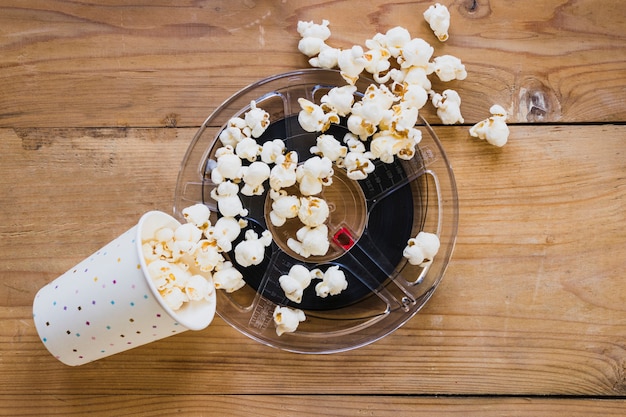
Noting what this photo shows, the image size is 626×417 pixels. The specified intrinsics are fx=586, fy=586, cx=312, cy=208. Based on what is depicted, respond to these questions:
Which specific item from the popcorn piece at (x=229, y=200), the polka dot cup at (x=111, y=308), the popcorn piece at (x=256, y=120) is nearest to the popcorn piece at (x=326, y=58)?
the popcorn piece at (x=256, y=120)

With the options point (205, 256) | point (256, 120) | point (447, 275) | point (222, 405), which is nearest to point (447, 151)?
point (447, 275)

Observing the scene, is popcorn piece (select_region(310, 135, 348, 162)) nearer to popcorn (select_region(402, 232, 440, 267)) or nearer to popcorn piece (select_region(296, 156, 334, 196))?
popcorn piece (select_region(296, 156, 334, 196))

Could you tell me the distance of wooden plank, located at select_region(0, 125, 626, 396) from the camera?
913 millimetres

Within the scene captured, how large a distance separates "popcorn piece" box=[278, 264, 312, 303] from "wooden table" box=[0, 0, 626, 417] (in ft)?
0.36

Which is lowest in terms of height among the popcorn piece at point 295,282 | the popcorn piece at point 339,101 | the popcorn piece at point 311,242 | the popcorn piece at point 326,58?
the popcorn piece at point 295,282

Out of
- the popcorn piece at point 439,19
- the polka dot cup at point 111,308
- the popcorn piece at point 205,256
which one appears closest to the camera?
the polka dot cup at point 111,308

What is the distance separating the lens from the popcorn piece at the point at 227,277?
0.85 metres

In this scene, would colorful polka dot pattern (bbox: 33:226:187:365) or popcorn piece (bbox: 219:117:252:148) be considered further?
popcorn piece (bbox: 219:117:252:148)

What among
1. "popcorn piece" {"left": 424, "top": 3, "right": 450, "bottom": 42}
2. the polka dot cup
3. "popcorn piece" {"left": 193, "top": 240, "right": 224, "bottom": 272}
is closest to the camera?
the polka dot cup

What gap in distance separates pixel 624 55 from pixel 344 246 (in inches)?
21.7

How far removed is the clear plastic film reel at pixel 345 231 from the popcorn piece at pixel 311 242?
0.02 m

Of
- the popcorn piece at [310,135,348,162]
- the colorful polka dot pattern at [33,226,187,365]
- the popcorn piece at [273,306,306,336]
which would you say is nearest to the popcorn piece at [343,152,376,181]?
the popcorn piece at [310,135,348,162]

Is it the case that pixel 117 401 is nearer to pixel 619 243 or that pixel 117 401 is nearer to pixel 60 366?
pixel 60 366

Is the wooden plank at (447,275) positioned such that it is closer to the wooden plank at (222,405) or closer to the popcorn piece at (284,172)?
the wooden plank at (222,405)
